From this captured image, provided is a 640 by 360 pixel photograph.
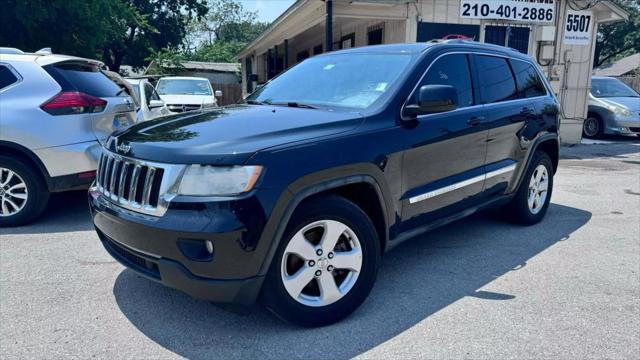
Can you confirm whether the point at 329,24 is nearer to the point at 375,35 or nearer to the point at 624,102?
the point at 375,35

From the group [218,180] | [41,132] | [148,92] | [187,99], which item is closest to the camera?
[218,180]

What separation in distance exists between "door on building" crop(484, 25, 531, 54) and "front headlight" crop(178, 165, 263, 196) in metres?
10.2

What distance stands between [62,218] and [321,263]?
3714 millimetres

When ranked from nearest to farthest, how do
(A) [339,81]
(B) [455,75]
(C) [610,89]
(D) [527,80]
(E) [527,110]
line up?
(A) [339,81]
(B) [455,75]
(E) [527,110]
(D) [527,80]
(C) [610,89]

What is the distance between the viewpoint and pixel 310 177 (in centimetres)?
273

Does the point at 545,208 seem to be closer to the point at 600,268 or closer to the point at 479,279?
the point at 600,268

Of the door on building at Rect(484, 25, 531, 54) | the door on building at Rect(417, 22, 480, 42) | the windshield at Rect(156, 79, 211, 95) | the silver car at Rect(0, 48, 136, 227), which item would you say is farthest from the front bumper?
the windshield at Rect(156, 79, 211, 95)

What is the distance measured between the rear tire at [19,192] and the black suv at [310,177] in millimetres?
2024

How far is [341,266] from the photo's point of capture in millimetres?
2984

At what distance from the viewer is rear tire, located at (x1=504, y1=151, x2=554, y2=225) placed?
16.1 feet

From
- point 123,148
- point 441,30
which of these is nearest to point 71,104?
point 123,148

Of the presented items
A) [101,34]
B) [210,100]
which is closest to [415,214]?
[210,100]

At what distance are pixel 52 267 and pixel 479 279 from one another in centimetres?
348

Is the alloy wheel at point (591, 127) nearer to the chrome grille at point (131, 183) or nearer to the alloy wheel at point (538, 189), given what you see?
the alloy wheel at point (538, 189)
